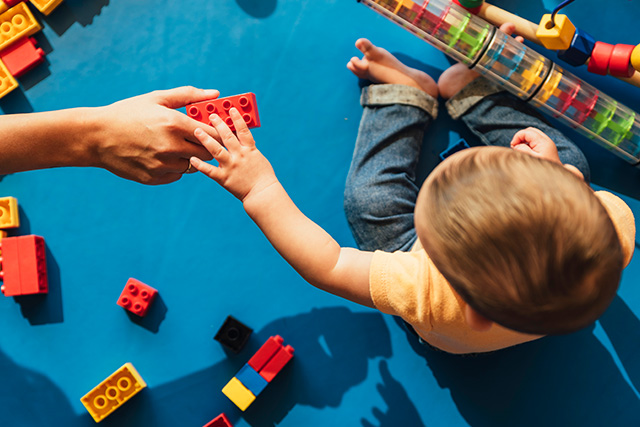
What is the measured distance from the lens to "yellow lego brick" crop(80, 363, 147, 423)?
0.79 m

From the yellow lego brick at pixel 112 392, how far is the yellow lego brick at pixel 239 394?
0.48ft

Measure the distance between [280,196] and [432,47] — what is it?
44 centimetres

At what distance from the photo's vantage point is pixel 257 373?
78 centimetres

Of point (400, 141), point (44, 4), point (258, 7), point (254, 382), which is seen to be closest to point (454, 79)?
point (400, 141)

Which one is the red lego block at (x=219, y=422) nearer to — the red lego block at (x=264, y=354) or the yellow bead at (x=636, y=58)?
the red lego block at (x=264, y=354)

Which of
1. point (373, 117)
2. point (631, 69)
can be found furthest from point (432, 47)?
point (631, 69)

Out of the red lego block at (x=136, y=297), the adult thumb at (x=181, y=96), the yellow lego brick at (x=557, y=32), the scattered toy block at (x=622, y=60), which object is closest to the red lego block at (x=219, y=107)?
the adult thumb at (x=181, y=96)

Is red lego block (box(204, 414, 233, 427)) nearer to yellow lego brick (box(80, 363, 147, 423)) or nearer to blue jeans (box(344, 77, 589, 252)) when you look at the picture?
yellow lego brick (box(80, 363, 147, 423))

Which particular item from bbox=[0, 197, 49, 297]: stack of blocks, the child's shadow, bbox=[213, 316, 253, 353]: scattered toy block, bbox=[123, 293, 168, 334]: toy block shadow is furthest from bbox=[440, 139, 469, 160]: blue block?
bbox=[0, 197, 49, 297]: stack of blocks

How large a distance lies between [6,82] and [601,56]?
96 centimetres

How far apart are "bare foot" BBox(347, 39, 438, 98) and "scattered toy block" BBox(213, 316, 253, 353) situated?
463 millimetres

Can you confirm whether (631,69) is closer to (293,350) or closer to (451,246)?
(451,246)

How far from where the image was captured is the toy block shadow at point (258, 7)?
863 millimetres

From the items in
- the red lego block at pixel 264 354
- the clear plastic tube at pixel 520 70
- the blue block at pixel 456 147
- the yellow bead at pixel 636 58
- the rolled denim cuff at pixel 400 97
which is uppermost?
the yellow bead at pixel 636 58
